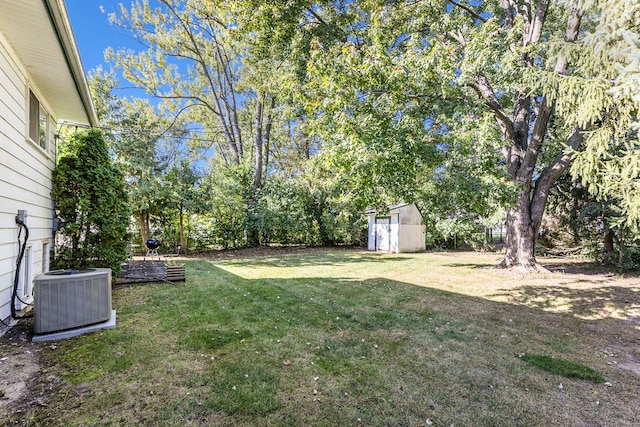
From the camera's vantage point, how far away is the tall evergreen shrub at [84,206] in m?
5.81

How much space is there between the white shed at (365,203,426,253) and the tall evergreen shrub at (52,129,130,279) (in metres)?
13.1

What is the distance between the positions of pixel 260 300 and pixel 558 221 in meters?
13.3

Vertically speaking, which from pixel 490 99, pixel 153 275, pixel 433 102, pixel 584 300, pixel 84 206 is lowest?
pixel 584 300

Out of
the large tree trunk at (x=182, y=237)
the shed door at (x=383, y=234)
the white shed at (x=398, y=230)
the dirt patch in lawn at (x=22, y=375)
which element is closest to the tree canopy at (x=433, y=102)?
the large tree trunk at (x=182, y=237)

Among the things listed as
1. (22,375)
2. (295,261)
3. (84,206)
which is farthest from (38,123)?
(295,261)

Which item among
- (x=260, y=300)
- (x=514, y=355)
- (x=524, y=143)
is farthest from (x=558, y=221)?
(x=260, y=300)

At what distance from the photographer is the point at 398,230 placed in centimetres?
1644

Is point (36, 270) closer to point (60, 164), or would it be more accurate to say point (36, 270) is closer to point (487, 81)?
point (60, 164)

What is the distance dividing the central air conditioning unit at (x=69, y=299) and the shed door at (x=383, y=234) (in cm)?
1446

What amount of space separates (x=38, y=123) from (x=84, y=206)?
162 cm

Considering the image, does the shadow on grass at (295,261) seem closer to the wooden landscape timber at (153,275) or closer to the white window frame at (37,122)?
the wooden landscape timber at (153,275)

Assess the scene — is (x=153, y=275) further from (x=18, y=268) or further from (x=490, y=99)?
(x=490, y=99)

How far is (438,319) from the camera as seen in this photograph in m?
4.79

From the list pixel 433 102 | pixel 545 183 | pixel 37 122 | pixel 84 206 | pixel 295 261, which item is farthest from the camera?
pixel 295 261
